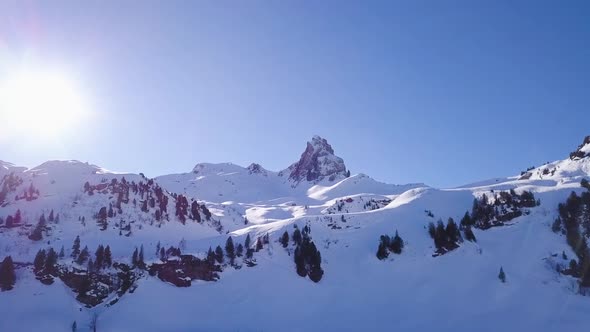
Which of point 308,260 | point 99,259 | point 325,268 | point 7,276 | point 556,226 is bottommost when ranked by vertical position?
point 325,268

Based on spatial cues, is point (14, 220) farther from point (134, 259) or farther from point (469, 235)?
point (469, 235)

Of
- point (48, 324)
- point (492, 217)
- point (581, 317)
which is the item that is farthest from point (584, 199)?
point (48, 324)

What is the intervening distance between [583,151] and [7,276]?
15529 cm

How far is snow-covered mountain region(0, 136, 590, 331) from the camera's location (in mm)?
82875

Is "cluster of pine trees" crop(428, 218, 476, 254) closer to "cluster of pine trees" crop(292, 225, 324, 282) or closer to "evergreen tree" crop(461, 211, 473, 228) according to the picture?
"evergreen tree" crop(461, 211, 473, 228)

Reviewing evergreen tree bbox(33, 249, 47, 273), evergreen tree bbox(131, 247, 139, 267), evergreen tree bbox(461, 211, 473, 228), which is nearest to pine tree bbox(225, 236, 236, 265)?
evergreen tree bbox(131, 247, 139, 267)

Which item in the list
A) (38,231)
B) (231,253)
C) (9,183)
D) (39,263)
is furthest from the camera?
(9,183)

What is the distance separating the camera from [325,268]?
341 ft

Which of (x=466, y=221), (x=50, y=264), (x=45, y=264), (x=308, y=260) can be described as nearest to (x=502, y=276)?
(x=466, y=221)

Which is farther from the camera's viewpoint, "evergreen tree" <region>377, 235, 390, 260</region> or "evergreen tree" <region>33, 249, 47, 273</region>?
"evergreen tree" <region>377, 235, 390, 260</region>

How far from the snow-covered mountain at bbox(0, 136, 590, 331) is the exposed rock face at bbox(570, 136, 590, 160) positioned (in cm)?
43

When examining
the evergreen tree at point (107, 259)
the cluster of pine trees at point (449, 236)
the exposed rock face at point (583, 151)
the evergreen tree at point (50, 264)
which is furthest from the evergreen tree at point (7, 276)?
the exposed rock face at point (583, 151)

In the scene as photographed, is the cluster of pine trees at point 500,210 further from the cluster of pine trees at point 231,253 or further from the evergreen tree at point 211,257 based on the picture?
the evergreen tree at point 211,257

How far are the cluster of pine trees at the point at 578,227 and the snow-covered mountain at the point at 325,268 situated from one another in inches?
15.2
